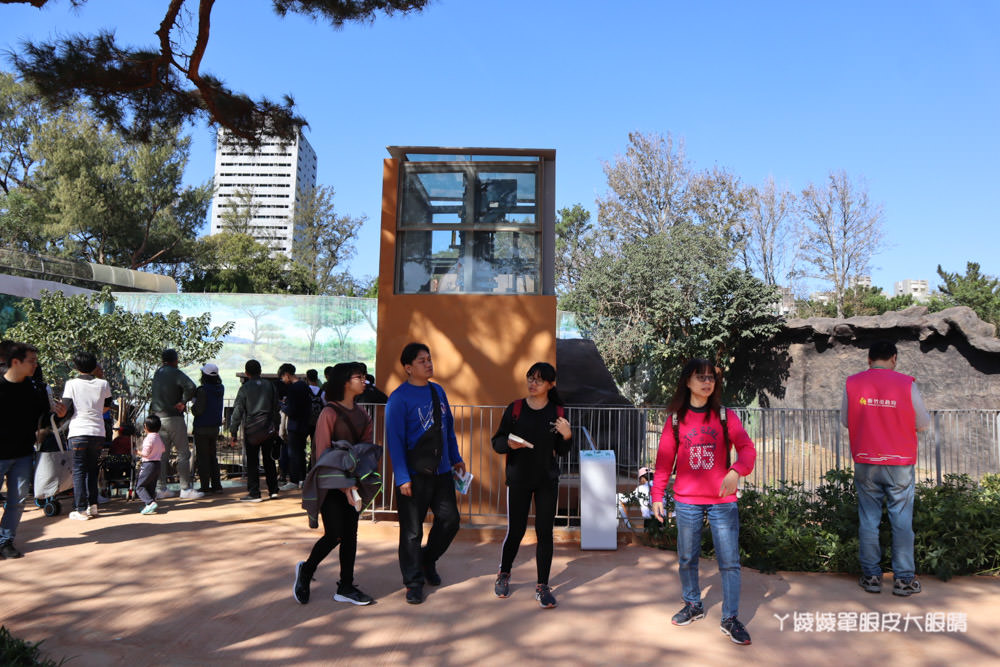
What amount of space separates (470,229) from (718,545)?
4.52 m

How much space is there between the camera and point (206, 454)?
8922 millimetres

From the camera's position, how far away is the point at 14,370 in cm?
544

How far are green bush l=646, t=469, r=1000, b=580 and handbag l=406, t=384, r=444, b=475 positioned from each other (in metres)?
2.70

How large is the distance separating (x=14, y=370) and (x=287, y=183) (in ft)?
577

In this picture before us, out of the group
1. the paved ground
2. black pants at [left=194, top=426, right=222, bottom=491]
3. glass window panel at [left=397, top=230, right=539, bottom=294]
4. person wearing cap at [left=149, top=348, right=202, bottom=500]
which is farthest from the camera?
black pants at [left=194, top=426, right=222, bottom=491]

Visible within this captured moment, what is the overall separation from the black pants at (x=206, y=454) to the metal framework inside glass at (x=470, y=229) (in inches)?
137

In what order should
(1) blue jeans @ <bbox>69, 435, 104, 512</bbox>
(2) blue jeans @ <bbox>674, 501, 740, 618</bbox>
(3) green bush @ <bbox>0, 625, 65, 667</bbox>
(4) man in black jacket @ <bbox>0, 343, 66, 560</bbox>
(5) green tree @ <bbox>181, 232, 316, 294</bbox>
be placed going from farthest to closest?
(5) green tree @ <bbox>181, 232, 316, 294</bbox> → (1) blue jeans @ <bbox>69, 435, 104, 512</bbox> → (4) man in black jacket @ <bbox>0, 343, 66, 560</bbox> → (2) blue jeans @ <bbox>674, 501, 740, 618</bbox> → (3) green bush @ <bbox>0, 625, 65, 667</bbox>

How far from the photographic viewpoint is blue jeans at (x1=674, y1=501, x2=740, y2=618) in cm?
397

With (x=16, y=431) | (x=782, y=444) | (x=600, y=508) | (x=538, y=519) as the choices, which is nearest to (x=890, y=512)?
(x=600, y=508)

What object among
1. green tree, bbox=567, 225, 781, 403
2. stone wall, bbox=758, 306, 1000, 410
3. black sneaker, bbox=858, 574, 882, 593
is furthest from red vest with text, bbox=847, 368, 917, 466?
green tree, bbox=567, 225, 781, 403

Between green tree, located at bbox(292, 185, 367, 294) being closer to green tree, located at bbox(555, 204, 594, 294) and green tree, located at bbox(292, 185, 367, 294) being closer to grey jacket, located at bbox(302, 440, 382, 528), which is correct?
green tree, located at bbox(555, 204, 594, 294)

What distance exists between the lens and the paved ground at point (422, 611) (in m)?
3.74

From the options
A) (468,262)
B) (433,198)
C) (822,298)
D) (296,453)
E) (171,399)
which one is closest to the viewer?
(468,262)

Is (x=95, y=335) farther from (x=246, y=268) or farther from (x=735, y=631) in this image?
(x=246, y=268)
